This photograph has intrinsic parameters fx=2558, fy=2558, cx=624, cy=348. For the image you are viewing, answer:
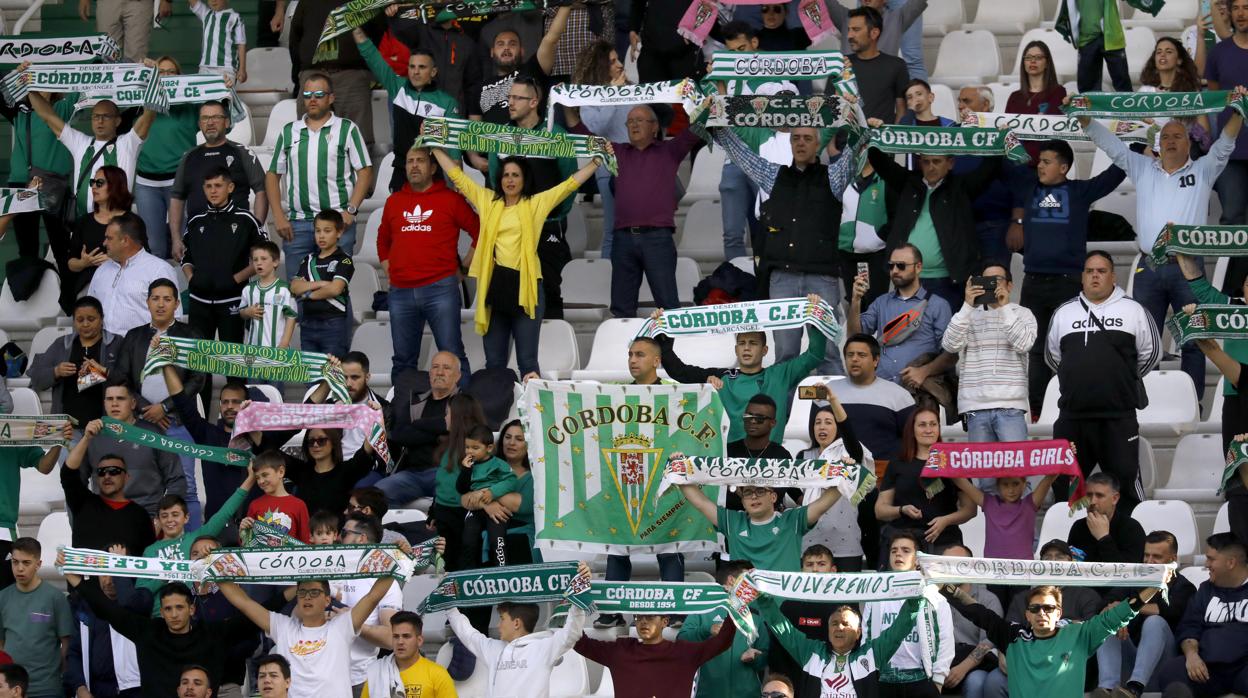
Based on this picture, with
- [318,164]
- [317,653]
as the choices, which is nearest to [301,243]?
[318,164]

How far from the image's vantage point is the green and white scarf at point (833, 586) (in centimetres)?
1130

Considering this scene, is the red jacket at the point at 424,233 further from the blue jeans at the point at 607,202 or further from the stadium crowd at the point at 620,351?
the blue jeans at the point at 607,202

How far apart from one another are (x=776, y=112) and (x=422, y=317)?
2.32m

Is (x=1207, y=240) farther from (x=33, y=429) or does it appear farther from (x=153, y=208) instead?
(x=153, y=208)

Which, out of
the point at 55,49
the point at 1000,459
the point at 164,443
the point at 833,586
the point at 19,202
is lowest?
the point at 833,586

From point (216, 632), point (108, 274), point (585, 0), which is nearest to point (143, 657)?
point (216, 632)

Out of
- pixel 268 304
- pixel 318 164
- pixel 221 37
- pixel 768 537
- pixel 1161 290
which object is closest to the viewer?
pixel 768 537

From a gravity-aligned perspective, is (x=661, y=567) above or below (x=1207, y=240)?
below

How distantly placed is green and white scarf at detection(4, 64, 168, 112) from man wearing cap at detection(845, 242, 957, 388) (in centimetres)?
485

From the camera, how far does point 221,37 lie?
17.5 metres

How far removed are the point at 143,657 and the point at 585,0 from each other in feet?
18.4

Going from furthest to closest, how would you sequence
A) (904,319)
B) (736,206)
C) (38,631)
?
(736,206) → (904,319) → (38,631)

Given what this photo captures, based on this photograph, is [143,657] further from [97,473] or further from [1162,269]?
[1162,269]

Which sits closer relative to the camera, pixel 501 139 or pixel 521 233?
pixel 521 233
